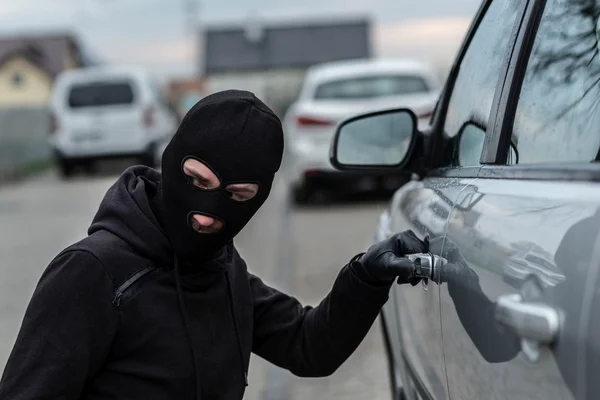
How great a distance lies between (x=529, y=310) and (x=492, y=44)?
1.12 metres

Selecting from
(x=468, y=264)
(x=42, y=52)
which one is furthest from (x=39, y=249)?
(x=42, y=52)

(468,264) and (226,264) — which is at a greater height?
(468,264)

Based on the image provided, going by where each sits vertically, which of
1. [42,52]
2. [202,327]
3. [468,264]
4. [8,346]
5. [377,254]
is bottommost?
[42,52]

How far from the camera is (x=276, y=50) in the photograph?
202ft

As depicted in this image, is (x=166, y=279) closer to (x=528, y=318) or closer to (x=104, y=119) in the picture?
(x=528, y=318)

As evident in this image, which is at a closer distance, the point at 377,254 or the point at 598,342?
the point at 598,342

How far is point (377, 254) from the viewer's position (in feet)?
7.26

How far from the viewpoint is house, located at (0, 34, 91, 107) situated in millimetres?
49438

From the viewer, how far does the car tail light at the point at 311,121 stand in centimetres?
1102

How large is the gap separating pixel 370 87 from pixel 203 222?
378 inches

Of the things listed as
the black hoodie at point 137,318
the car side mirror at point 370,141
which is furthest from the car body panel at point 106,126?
the black hoodie at point 137,318

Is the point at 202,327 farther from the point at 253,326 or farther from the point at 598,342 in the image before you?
the point at 598,342

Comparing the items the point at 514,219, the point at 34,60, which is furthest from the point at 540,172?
the point at 34,60

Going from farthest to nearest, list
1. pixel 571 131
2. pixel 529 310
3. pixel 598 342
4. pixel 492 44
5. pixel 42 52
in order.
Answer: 1. pixel 42 52
2. pixel 492 44
3. pixel 571 131
4. pixel 529 310
5. pixel 598 342
